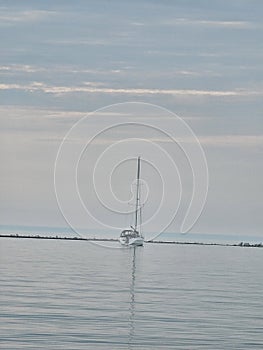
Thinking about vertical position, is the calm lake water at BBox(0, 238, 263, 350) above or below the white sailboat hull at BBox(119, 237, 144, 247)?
below

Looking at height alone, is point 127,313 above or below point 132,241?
below

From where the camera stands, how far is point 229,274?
302 feet

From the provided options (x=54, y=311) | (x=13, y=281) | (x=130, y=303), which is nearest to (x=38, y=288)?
(x=13, y=281)

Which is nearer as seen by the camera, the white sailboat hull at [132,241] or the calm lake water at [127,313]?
the calm lake water at [127,313]

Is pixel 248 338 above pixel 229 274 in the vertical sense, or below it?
below

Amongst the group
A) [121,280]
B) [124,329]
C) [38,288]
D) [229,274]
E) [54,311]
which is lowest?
[124,329]

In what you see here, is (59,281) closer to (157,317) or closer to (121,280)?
(121,280)

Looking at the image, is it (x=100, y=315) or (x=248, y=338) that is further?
(x=100, y=315)

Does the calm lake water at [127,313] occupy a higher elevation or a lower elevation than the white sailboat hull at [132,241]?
lower

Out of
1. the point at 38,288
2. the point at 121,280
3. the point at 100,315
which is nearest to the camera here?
the point at 100,315

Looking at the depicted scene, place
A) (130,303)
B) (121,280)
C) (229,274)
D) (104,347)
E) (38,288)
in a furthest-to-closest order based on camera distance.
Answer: (229,274) → (121,280) → (38,288) → (130,303) → (104,347)

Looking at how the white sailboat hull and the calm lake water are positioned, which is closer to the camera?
the calm lake water

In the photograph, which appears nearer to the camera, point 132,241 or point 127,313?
point 127,313

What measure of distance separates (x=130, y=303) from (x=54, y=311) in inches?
277
